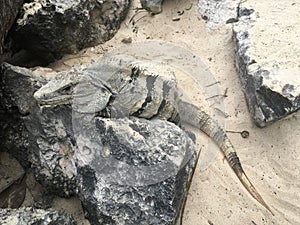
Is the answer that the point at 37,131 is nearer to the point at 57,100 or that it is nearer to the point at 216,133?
the point at 57,100

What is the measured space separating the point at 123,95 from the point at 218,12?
5.20 ft

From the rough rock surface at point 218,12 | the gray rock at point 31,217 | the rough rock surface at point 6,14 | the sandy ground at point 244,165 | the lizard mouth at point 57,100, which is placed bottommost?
the sandy ground at point 244,165

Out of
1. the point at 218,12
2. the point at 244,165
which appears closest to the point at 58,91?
the point at 244,165

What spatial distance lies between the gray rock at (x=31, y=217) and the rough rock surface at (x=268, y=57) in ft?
5.40

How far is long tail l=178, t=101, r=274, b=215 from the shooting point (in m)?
3.43

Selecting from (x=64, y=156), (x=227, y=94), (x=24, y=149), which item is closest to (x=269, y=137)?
(x=227, y=94)

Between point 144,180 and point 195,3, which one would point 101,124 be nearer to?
point 144,180

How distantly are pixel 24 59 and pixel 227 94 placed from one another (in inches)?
73.1

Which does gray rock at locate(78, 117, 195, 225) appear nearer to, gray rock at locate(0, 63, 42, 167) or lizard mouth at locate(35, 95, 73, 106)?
lizard mouth at locate(35, 95, 73, 106)

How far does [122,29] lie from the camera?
183 inches

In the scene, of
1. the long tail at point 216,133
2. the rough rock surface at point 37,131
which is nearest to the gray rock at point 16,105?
the rough rock surface at point 37,131

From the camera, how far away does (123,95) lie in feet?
11.4

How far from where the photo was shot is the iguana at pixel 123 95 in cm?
330

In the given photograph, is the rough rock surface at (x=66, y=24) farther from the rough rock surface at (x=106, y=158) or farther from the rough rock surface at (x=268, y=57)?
the rough rock surface at (x=268, y=57)
